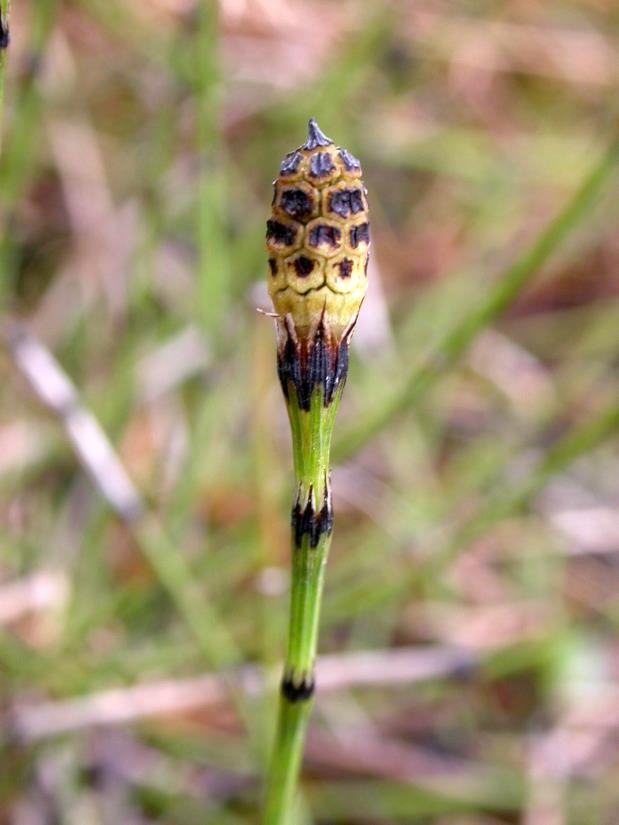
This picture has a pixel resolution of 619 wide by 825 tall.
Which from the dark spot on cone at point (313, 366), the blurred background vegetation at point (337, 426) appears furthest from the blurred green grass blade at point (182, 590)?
the dark spot on cone at point (313, 366)

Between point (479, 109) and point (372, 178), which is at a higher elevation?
point (479, 109)

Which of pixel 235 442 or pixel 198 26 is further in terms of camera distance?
pixel 235 442

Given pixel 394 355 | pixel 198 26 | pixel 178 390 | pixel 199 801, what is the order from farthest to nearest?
1. pixel 394 355
2. pixel 178 390
3. pixel 199 801
4. pixel 198 26

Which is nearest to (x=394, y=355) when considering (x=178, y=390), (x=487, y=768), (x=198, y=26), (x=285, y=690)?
(x=178, y=390)

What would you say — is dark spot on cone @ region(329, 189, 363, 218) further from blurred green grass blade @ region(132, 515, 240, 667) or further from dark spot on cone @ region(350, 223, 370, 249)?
blurred green grass blade @ region(132, 515, 240, 667)

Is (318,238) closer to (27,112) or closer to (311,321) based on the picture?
(311,321)

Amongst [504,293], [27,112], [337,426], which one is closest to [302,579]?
[504,293]

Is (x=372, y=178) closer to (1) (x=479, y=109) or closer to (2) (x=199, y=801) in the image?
(1) (x=479, y=109)
